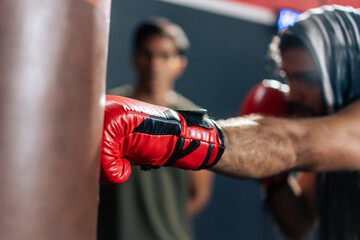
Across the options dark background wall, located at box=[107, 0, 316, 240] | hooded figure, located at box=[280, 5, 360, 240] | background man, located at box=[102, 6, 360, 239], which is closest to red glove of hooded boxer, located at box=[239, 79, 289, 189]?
background man, located at box=[102, 6, 360, 239]

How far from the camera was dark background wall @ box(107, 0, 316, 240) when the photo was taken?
2.69 meters

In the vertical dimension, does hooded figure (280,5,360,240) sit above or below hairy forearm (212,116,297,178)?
above

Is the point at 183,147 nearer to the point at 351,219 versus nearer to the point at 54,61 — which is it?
the point at 54,61

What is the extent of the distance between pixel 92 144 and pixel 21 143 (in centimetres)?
8

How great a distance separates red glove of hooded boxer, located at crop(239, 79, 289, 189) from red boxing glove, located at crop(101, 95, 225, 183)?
527 millimetres

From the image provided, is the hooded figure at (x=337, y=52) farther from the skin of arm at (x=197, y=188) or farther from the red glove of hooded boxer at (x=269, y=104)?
the skin of arm at (x=197, y=188)

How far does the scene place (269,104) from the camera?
1206 millimetres

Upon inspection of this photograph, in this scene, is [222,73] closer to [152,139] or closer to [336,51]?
[336,51]

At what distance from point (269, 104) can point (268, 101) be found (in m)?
0.01

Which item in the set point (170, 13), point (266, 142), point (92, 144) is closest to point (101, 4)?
point (92, 144)

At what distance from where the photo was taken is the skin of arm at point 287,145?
2.35ft

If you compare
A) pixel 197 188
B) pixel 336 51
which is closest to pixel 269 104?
pixel 336 51

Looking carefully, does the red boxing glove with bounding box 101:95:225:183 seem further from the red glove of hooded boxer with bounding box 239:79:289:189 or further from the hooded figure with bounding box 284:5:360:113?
the red glove of hooded boxer with bounding box 239:79:289:189

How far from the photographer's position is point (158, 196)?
5.13 ft
